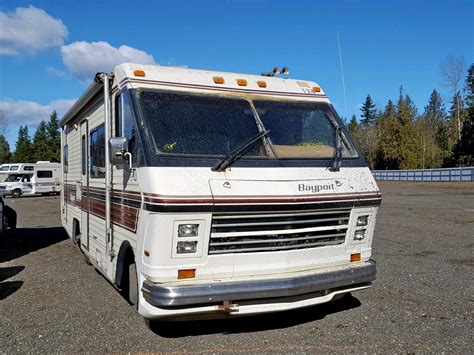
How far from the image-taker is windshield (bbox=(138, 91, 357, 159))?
466cm

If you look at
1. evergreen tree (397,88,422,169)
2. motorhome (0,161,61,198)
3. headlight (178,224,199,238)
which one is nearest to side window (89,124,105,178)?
headlight (178,224,199,238)

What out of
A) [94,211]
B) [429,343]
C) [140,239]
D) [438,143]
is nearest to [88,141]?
[94,211]

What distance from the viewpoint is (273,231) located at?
450 centimetres

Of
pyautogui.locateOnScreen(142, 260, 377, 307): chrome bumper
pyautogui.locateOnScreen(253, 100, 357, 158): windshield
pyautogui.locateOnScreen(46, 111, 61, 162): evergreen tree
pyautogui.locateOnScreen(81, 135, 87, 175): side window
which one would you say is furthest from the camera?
pyautogui.locateOnScreen(46, 111, 61, 162): evergreen tree

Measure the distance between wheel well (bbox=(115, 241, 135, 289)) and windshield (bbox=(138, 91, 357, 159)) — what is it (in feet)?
3.98

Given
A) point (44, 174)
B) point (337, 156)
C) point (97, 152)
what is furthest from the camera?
point (44, 174)

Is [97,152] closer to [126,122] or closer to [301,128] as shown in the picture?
[126,122]

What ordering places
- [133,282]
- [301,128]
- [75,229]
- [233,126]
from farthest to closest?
[75,229] → [301,128] → [233,126] → [133,282]

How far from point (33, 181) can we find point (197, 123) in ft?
100

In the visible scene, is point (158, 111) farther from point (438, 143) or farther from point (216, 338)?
point (438, 143)

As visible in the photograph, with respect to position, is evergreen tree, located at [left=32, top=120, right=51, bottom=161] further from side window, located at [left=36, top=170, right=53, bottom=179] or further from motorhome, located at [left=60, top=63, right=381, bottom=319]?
motorhome, located at [left=60, top=63, right=381, bottom=319]

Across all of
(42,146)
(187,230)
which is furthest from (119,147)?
(42,146)

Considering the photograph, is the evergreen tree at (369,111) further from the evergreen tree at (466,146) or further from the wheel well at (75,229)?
the wheel well at (75,229)

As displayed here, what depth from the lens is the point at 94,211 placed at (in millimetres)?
6641
